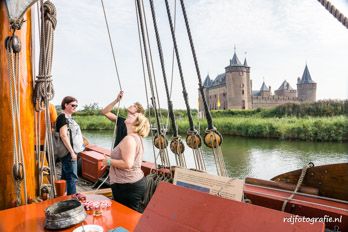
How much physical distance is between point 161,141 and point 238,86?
4561 cm

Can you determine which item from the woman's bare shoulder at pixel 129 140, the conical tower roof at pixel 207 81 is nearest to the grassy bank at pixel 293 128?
the woman's bare shoulder at pixel 129 140

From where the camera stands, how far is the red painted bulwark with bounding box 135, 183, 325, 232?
678mm

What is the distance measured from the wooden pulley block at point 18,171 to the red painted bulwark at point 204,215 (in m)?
0.84

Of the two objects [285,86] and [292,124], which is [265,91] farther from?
[292,124]

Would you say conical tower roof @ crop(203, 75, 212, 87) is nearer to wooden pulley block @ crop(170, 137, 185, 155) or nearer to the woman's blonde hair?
wooden pulley block @ crop(170, 137, 185, 155)

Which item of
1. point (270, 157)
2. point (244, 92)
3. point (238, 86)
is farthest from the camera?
point (244, 92)

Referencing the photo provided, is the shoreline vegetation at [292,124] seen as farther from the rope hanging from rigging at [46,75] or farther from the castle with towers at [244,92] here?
the rope hanging from rigging at [46,75]

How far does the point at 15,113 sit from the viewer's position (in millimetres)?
1481

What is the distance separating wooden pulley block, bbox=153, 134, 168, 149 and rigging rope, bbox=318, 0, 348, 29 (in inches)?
77.7

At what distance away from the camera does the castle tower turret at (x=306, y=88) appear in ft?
158

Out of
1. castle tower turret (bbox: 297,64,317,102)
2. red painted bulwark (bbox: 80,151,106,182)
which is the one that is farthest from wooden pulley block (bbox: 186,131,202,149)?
castle tower turret (bbox: 297,64,317,102)

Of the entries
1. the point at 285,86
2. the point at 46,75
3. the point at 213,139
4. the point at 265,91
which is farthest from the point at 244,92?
the point at 46,75

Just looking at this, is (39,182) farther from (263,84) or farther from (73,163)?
(263,84)

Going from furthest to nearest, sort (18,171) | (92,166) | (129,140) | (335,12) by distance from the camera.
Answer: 1. (92,166)
2. (129,140)
3. (18,171)
4. (335,12)
